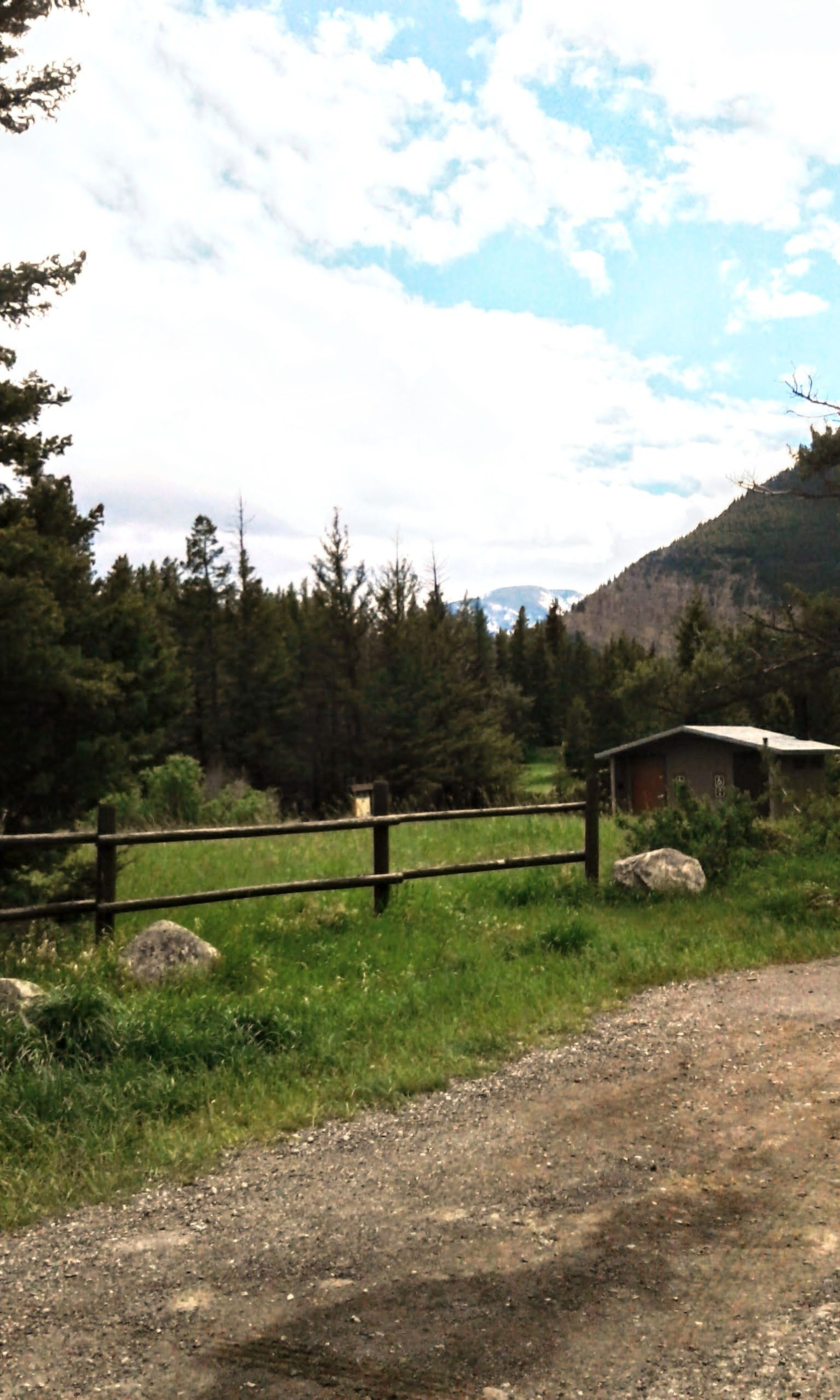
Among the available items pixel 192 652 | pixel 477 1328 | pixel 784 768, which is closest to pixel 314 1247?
pixel 477 1328

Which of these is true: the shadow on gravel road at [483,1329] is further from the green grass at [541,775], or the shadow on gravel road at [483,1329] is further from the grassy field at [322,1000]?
the green grass at [541,775]

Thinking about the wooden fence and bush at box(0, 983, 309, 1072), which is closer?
bush at box(0, 983, 309, 1072)

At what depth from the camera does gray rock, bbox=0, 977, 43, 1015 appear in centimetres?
634

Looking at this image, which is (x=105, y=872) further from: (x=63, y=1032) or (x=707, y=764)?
(x=707, y=764)

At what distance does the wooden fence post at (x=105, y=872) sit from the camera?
29.3ft

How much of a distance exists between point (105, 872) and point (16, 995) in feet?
8.23

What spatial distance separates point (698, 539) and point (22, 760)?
182 meters

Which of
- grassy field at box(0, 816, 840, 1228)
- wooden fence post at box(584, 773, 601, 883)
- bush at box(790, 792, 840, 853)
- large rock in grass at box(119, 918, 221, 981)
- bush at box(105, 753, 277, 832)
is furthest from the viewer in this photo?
bush at box(105, 753, 277, 832)

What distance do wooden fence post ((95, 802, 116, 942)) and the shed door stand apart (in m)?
30.5

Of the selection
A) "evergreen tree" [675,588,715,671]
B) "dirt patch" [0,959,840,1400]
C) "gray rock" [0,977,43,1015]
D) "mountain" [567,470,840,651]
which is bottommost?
"dirt patch" [0,959,840,1400]

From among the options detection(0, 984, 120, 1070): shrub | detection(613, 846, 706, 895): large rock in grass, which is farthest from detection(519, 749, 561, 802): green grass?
detection(0, 984, 120, 1070): shrub

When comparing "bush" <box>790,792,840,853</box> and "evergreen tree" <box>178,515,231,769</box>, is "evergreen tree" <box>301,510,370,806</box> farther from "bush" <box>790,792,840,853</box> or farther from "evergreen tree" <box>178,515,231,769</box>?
"bush" <box>790,792,840,853</box>

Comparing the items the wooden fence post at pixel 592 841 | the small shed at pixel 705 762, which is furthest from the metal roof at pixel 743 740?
the wooden fence post at pixel 592 841

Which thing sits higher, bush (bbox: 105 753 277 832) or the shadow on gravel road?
bush (bbox: 105 753 277 832)
